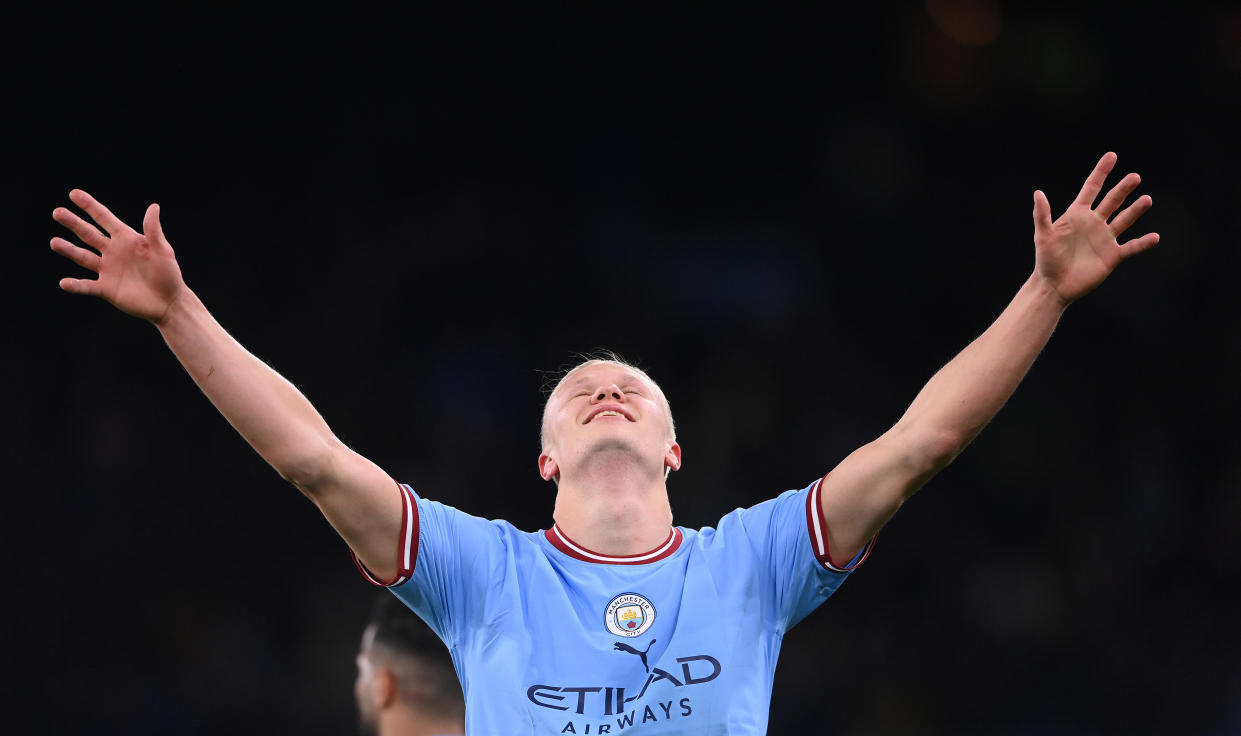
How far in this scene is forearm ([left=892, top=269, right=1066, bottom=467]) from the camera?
3396mm

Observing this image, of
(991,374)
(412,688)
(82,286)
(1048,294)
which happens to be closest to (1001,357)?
(991,374)

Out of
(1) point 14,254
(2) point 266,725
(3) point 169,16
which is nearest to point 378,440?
(2) point 266,725

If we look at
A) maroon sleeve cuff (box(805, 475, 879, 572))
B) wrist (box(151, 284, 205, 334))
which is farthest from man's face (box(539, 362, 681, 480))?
wrist (box(151, 284, 205, 334))

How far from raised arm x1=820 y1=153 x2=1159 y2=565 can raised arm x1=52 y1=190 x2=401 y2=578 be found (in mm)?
1451

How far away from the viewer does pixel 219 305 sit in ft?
27.5

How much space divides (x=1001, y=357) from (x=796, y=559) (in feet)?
2.68

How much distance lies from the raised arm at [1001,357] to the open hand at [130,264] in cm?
191

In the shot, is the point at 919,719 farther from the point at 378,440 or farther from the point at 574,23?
the point at 574,23

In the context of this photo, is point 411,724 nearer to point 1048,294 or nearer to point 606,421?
point 606,421

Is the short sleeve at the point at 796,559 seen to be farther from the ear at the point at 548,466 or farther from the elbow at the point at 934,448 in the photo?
the ear at the point at 548,466

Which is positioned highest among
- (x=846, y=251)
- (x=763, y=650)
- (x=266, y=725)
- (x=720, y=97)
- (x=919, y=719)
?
(x=720, y=97)

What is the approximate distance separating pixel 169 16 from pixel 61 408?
2689 mm

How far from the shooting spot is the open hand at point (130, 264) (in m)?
3.25

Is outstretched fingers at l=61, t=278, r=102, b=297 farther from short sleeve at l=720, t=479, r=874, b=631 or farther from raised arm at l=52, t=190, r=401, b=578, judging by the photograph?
short sleeve at l=720, t=479, r=874, b=631
